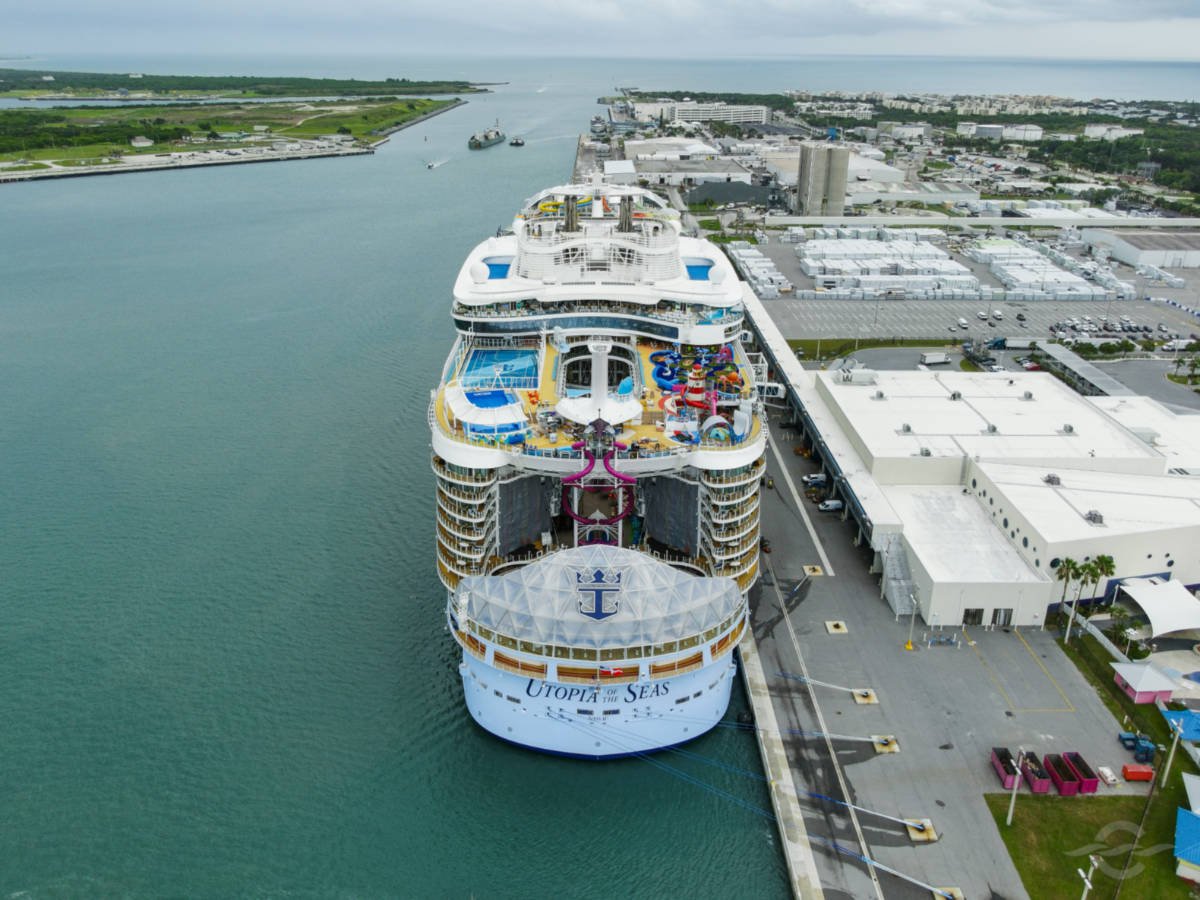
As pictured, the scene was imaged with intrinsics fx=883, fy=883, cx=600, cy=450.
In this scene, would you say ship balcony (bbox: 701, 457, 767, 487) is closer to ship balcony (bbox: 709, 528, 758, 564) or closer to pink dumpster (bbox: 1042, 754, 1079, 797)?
ship balcony (bbox: 709, 528, 758, 564)

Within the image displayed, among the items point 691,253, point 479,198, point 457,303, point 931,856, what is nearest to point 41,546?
point 457,303

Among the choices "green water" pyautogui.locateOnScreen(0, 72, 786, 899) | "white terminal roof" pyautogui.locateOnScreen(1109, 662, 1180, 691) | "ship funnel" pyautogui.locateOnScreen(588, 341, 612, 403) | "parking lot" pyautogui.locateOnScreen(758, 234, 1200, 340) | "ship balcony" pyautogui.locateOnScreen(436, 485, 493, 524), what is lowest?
"green water" pyautogui.locateOnScreen(0, 72, 786, 899)

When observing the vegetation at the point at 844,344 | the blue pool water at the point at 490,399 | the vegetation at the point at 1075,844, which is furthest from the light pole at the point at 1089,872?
the vegetation at the point at 844,344

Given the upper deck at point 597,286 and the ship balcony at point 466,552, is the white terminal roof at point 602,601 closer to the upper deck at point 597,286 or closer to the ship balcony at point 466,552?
the ship balcony at point 466,552

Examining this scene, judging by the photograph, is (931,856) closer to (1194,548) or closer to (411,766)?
(411,766)

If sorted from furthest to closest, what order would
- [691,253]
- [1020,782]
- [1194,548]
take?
[691,253] < [1194,548] < [1020,782]

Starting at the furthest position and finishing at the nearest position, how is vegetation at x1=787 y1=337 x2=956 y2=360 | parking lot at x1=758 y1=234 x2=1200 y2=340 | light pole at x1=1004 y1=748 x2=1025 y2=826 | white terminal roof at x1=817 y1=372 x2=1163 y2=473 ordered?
parking lot at x1=758 y1=234 x2=1200 y2=340 → vegetation at x1=787 y1=337 x2=956 y2=360 → white terminal roof at x1=817 y1=372 x2=1163 y2=473 → light pole at x1=1004 y1=748 x2=1025 y2=826

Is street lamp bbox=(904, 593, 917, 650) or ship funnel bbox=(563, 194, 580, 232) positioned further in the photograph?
ship funnel bbox=(563, 194, 580, 232)

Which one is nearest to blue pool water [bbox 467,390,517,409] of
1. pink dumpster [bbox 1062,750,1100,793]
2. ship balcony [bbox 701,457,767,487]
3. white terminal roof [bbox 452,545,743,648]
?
white terminal roof [bbox 452,545,743,648]

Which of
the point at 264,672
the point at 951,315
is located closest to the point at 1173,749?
the point at 264,672
